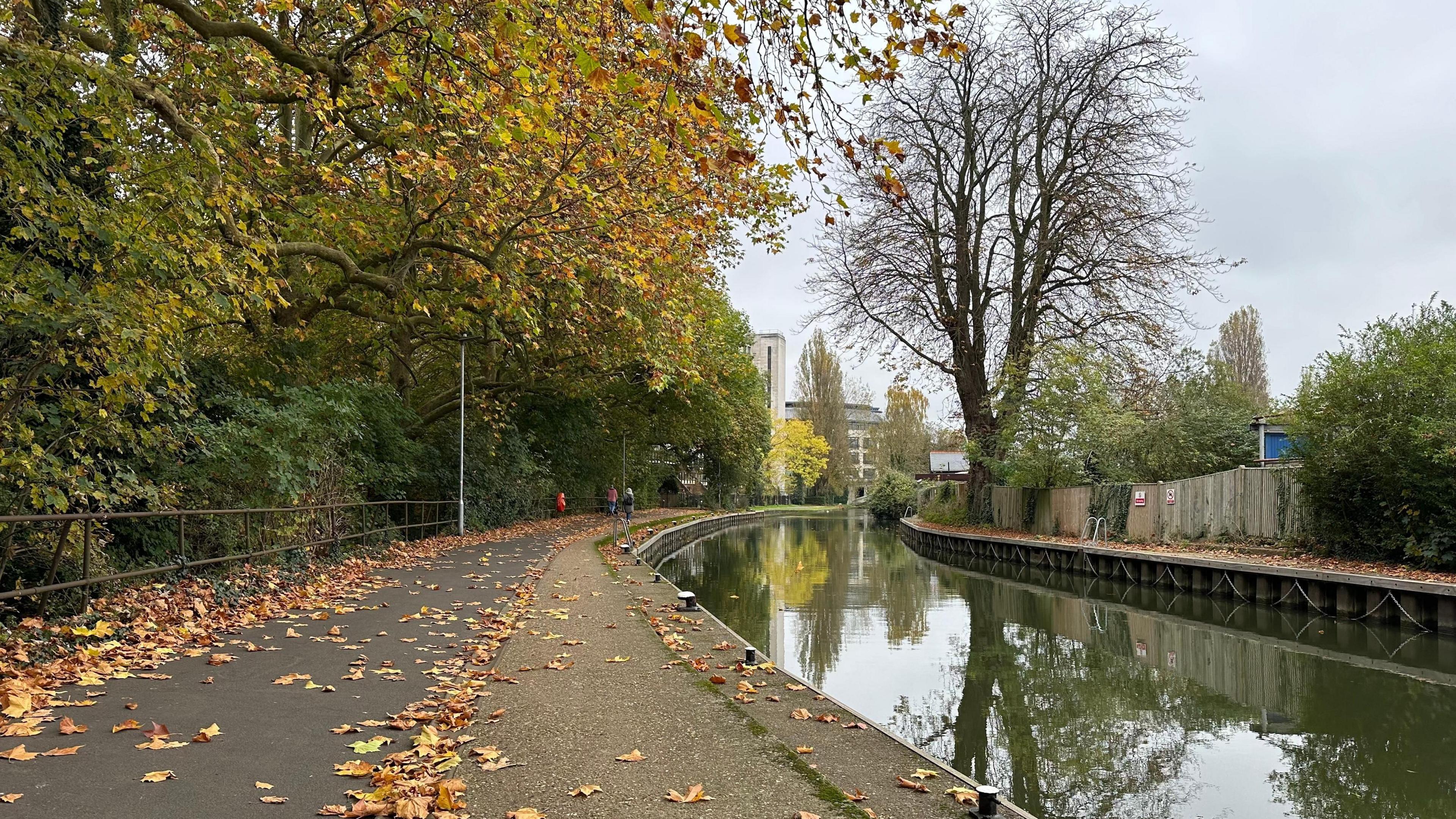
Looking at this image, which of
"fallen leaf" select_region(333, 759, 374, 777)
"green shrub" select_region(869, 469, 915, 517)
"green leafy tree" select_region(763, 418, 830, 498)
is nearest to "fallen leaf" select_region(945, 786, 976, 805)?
"fallen leaf" select_region(333, 759, 374, 777)

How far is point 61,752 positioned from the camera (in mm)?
4711

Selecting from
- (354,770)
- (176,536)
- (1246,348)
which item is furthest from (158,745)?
(1246,348)

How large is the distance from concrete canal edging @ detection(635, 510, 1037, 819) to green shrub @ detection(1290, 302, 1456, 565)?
11.7 m

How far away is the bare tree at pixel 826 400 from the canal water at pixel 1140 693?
62616mm

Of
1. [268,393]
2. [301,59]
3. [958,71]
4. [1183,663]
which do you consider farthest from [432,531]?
[958,71]

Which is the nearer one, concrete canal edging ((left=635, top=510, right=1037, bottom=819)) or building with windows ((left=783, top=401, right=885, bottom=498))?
concrete canal edging ((left=635, top=510, right=1037, bottom=819))

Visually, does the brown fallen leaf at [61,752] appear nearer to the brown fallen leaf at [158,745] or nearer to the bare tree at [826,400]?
the brown fallen leaf at [158,745]

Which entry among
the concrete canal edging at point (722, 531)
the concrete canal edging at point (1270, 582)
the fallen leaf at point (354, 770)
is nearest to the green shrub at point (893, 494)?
the concrete canal edging at point (722, 531)

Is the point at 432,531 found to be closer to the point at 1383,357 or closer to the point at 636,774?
the point at 636,774

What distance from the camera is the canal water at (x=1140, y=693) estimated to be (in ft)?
23.6

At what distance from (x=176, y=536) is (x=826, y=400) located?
249ft

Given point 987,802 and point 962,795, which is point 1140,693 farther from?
point 987,802

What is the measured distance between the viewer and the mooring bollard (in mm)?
4500

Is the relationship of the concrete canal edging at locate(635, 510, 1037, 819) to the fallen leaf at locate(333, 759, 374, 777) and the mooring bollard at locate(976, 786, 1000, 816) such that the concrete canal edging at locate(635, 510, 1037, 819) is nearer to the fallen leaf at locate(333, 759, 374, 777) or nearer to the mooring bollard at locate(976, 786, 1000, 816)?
the mooring bollard at locate(976, 786, 1000, 816)
